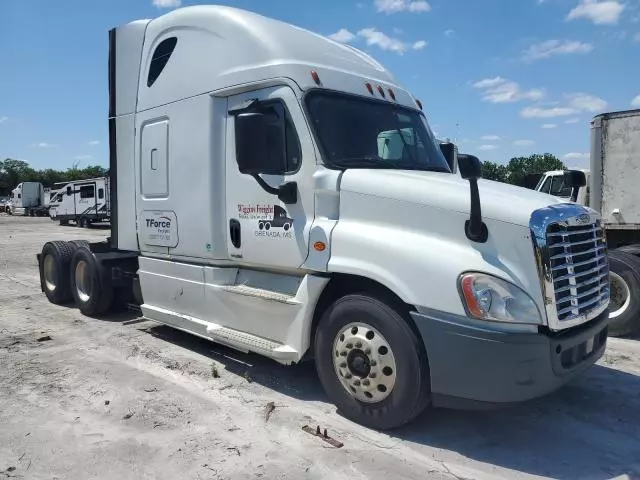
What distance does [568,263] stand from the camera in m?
3.86

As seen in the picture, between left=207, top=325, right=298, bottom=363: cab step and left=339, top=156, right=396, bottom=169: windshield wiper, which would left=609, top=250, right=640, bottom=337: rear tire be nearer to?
left=339, top=156, right=396, bottom=169: windshield wiper

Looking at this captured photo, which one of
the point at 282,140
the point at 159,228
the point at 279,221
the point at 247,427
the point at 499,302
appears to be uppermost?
the point at 282,140

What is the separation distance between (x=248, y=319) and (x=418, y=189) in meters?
2.17

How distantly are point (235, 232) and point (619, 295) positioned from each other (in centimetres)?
538

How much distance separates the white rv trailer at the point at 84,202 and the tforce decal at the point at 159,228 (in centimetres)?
2894

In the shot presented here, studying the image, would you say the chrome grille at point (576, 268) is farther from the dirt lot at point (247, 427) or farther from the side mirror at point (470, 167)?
the dirt lot at point (247, 427)

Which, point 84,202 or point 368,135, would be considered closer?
point 368,135

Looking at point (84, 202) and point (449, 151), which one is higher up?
point (449, 151)

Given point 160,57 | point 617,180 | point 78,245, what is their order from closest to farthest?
point 160,57 < point 617,180 < point 78,245

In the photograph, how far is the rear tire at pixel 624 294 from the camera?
7.19 m

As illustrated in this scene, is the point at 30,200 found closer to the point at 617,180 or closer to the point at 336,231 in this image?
the point at 617,180

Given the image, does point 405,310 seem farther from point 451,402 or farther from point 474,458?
point 474,458

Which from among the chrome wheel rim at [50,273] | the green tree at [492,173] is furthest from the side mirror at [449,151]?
the chrome wheel rim at [50,273]

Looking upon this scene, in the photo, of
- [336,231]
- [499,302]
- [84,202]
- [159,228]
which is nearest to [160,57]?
[159,228]
